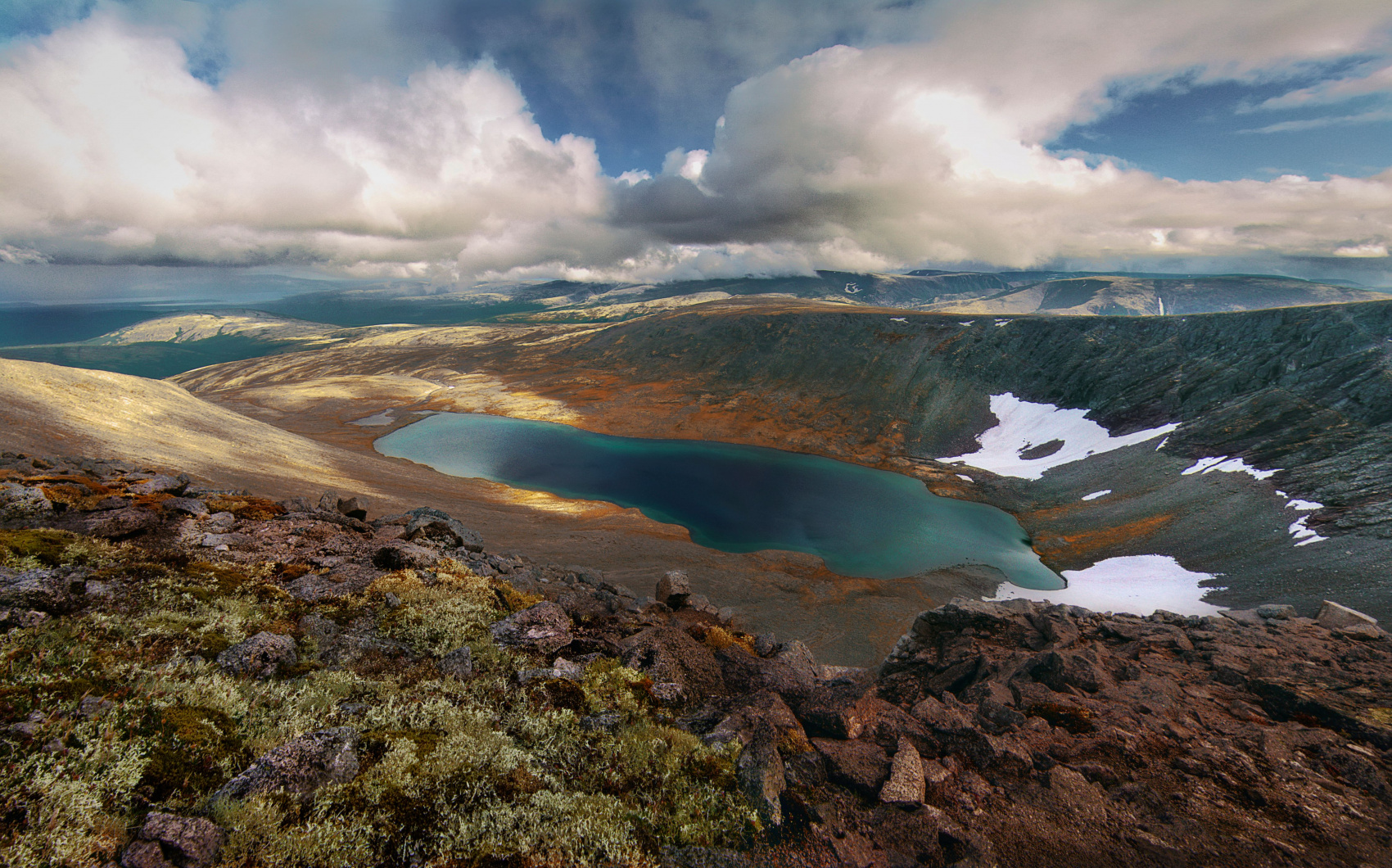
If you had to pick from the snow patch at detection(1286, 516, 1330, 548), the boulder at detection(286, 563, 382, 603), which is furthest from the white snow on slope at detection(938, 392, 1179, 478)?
the boulder at detection(286, 563, 382, 603)

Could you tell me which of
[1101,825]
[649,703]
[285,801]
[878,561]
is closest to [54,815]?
[285,801]

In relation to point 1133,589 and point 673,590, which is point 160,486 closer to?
point 673,590

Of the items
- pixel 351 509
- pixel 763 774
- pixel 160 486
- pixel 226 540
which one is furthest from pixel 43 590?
pixel 763 774

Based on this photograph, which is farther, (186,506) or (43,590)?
(186,506)

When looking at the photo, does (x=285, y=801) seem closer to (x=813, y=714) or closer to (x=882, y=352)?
(x=813, y=714)

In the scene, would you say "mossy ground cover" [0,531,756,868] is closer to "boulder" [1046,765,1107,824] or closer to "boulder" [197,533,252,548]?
"boulder" [197,533,252,548]
